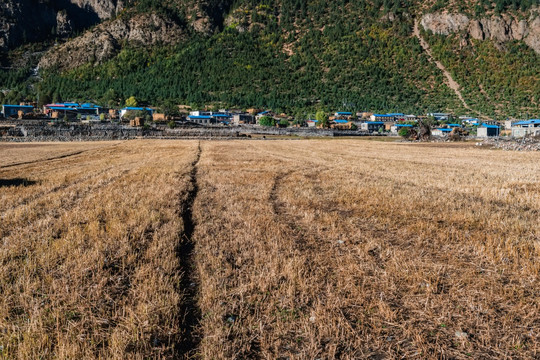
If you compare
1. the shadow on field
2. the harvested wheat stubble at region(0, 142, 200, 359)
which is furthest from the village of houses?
the harvested wheat stubble at region(0, 142, 200, 359)

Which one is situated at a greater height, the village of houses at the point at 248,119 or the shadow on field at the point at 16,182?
the village of houses at the point at 248,119

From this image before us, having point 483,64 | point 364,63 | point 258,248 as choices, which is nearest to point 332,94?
point 364,63

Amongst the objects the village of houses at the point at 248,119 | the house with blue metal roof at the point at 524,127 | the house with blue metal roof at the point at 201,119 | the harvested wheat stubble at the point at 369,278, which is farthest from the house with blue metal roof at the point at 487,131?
the harvested wheat stubble at the point at 369,278

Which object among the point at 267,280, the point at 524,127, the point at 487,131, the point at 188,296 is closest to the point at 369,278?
the point at 267,280

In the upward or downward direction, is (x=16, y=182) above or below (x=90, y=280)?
above

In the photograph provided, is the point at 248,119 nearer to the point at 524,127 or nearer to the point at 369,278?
the point at 524,127

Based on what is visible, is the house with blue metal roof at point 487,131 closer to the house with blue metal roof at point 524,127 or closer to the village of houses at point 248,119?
the village of houses at point 248,119
